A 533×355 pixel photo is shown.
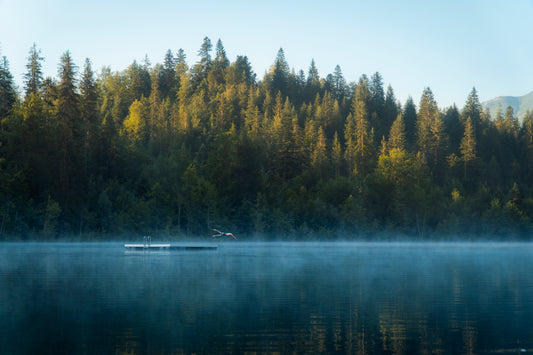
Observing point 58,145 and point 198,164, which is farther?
point 198,164

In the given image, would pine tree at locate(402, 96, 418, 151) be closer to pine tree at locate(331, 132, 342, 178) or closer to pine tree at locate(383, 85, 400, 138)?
pine tree at locate(383, 85, 400, 138)

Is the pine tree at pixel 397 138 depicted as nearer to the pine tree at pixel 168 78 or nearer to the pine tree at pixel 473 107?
the pine tree at pixel 473 107

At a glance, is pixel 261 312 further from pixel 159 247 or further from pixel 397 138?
pixel 397 138

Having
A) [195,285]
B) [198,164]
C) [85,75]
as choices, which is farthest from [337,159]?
[195,285]

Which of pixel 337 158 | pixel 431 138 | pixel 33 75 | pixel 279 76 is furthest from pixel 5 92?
Result: pixel 279 76

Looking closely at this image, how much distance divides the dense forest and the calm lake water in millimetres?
42831

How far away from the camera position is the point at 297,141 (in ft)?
342

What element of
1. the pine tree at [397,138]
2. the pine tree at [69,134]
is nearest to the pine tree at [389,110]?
the pine tree at [397,138]

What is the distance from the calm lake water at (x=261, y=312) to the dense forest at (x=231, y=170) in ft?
141

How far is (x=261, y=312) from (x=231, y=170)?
2709 inches

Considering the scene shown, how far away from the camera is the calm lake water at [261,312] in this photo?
1402 centimetres

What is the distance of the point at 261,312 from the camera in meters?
18.7

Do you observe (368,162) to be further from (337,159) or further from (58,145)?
(58,145)

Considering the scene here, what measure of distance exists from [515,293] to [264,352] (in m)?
15.9
